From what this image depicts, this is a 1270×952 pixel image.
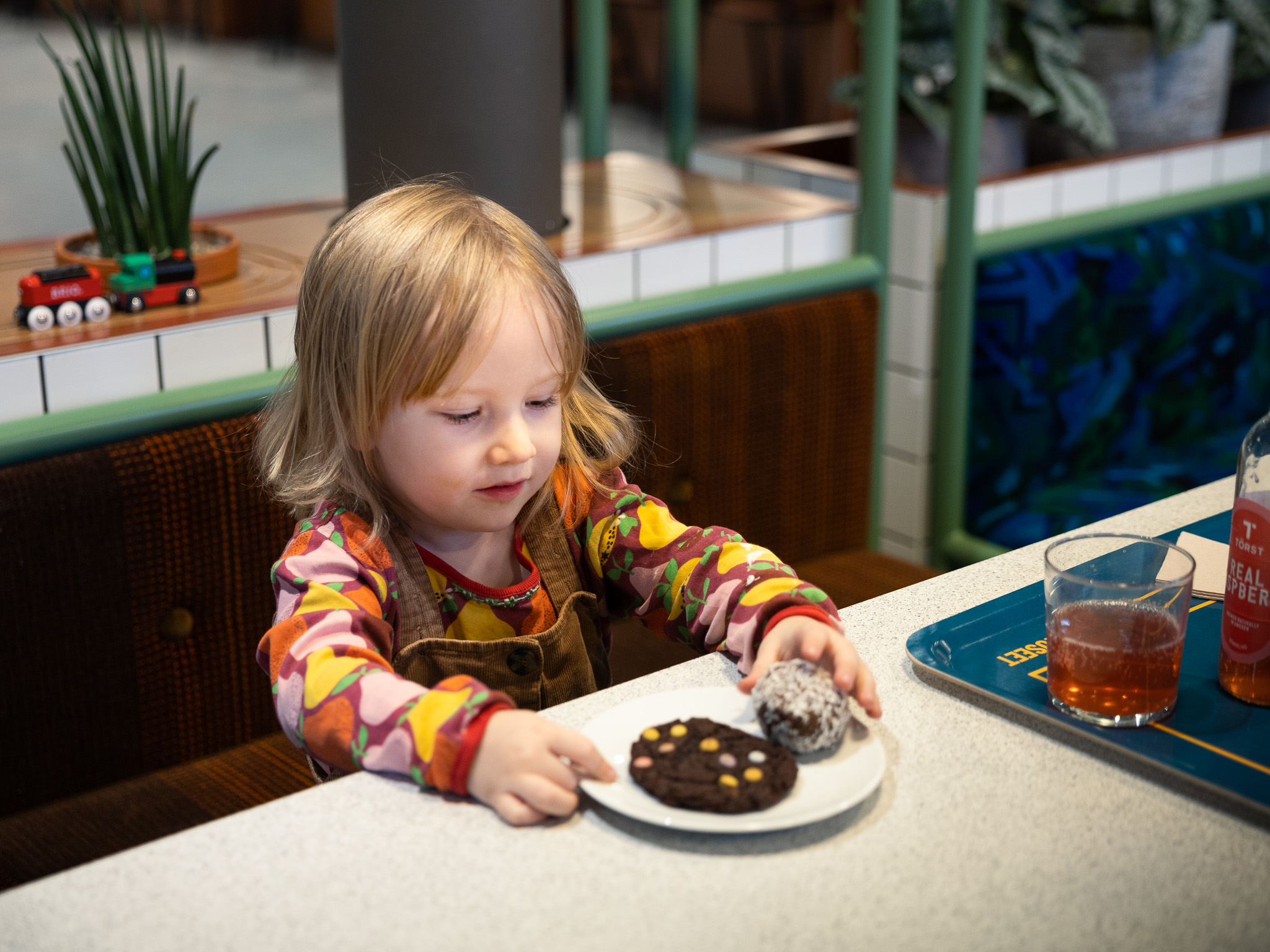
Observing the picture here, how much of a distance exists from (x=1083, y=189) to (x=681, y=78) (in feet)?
2.37

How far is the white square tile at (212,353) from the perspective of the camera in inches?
57.5

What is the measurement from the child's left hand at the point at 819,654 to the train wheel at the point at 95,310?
888mm

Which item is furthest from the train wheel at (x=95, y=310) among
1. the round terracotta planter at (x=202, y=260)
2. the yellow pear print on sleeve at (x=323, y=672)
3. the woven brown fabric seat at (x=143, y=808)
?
the yellow pear print on sleeve at (x=323, y=672)

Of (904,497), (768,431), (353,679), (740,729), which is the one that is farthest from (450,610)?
(904,497)

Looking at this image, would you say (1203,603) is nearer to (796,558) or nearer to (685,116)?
(796,558)

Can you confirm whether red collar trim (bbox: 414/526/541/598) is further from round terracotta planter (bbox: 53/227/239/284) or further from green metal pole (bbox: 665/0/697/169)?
green metal pole (bbox: 665/0/697/169)

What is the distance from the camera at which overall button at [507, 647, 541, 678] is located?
110 cm

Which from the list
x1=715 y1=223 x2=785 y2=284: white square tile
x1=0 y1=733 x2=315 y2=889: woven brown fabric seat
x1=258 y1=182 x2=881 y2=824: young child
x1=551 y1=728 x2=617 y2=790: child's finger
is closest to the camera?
x1=551 y1=728 x2=617 y2=790: child's finger

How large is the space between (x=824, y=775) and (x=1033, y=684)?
0.19 metres

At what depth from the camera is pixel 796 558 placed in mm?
2002

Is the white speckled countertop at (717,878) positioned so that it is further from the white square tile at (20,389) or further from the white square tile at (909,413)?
the white square tile at (909,413)

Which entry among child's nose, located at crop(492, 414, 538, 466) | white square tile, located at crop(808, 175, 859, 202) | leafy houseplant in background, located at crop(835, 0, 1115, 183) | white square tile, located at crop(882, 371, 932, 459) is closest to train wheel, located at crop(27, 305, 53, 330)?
child's nose, located at crop(492, 414, 538, 466)

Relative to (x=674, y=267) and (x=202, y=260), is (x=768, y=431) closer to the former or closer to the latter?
(x=674, y=267)

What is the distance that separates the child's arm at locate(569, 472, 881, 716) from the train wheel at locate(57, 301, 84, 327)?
639 millimetres
